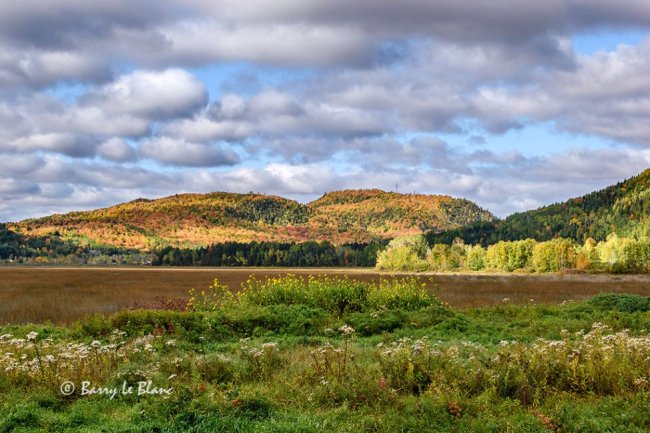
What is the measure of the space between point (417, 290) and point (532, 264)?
302 feet

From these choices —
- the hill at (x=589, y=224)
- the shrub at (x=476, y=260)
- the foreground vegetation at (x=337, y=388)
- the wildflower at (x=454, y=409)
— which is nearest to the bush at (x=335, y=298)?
the foreground vegetation at (x=337, y=388)

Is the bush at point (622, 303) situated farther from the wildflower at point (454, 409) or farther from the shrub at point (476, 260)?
the shrub at point (476, 260)

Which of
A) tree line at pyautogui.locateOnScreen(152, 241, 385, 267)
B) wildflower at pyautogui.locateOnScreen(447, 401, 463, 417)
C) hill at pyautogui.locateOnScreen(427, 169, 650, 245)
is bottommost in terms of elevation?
wildflower at pyautogui.locateOnScreen(447, 401, 463, 417)

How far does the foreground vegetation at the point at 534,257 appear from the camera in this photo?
10356cm

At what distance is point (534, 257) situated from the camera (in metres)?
108

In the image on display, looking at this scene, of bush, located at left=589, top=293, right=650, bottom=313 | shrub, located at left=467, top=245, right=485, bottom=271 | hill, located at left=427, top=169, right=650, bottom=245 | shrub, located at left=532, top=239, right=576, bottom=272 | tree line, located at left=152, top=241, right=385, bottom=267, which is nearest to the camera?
bush, located at left=589, top=293, right=650, bottom=313

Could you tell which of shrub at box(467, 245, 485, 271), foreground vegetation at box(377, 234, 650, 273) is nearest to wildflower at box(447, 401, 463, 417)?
foreground vegetation at box(377, 234, 650, 273)

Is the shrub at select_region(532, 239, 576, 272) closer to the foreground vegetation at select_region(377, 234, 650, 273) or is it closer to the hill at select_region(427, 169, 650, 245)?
the foreground vegetation at select_region(377, 234, 650, 273)

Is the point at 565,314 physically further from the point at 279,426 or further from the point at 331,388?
the point at 279,426

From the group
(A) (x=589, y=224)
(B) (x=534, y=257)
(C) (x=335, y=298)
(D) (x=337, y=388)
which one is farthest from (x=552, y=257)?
(D) (x=337, y=388)

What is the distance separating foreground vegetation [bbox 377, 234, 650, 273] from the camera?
104 metres

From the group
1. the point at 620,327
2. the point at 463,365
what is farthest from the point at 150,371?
the point at 620,327

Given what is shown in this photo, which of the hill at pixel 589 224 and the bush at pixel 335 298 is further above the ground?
the hill at pixel 589 224

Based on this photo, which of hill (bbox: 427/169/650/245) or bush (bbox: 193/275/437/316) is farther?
hill (bbox: 427/169/650/245)
